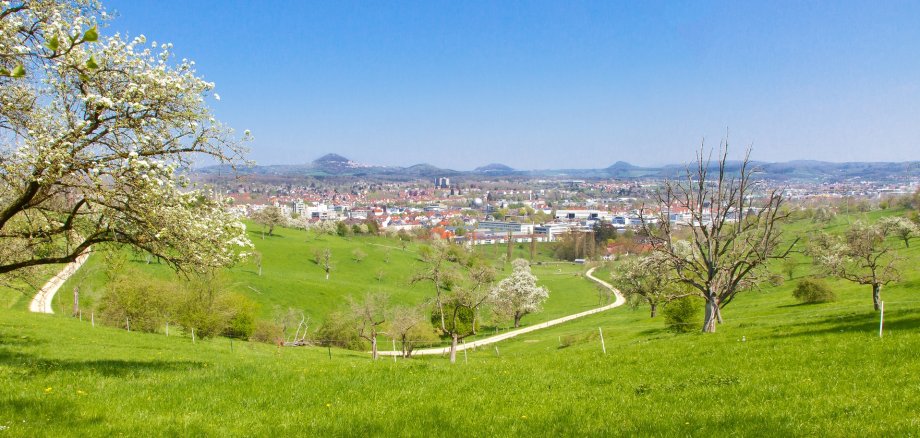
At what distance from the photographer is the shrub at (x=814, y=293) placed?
59.5 meters

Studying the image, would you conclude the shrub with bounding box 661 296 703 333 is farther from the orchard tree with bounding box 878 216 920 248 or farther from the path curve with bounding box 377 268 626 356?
the orchard tree with bounding box 878 216 920 248

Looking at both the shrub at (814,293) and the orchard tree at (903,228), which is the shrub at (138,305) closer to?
the shrub at (814,293)

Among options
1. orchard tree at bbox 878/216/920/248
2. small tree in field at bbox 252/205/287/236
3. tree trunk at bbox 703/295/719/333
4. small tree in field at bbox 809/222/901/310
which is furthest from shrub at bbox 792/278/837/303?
small tree in field at bbox 252/205/287/236

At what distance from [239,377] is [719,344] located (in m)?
15.5

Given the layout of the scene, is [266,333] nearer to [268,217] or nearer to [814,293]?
[814,293]

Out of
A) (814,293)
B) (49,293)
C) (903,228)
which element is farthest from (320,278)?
(903,228)

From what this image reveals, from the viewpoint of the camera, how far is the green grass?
8.97 metres

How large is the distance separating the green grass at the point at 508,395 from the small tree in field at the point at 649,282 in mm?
12689

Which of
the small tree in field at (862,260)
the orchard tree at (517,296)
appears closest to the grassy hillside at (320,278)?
the orchard tree at (517,296)

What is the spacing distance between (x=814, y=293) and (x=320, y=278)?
2952 inches

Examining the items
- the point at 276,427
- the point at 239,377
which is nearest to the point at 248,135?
the point at 239,377

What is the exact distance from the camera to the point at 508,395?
1171cm

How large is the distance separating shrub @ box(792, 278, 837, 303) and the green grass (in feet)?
161

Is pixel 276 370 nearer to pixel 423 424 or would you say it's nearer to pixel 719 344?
pixel 423 424
